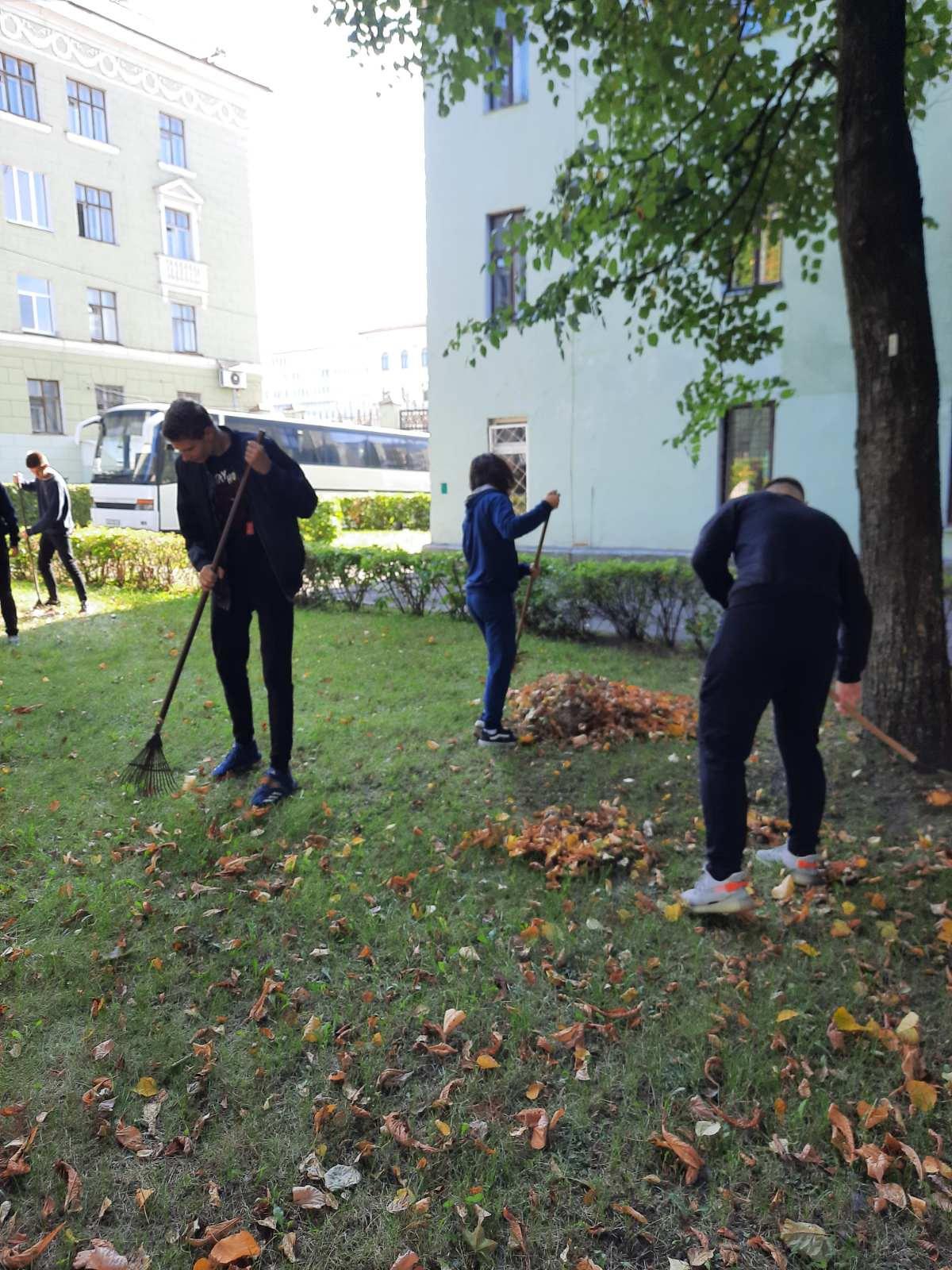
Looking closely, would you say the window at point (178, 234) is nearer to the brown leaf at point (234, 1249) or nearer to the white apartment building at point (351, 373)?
the brown leaf at point (234, 1249)

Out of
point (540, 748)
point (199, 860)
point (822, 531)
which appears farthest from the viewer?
point (540, 748)

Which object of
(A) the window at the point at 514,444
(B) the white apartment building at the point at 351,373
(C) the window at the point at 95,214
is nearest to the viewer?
(A) the window at the point at 514,444

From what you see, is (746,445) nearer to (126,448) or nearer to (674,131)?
(674,131)

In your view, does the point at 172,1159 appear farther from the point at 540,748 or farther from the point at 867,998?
the point at 540,748

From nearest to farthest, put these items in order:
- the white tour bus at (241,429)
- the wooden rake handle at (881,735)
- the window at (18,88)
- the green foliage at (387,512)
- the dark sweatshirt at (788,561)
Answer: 1. the dark sweatshirt at (788,561)
2. the wooden rake handle at (881,735)
3. the white tour bus at (241,429)
4. the green foliage at (387,512)
5. the window at (18,88)

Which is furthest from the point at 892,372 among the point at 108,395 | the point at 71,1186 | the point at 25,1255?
the point at 108,395

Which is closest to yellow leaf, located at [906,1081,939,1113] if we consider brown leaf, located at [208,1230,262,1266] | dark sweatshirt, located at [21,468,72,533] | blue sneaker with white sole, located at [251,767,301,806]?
brown leaf, located at [208,1230,262,1266]

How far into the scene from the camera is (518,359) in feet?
53.8

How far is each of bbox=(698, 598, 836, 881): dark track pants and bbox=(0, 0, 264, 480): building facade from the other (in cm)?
2748

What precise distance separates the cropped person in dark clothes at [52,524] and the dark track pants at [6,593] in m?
1.78

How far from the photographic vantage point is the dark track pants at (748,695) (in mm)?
3092

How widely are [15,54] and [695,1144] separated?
33.0 meters

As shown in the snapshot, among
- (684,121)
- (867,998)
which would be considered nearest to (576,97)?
(684,121)

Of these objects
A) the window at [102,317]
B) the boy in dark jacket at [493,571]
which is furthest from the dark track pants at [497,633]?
the window at [102,317]
